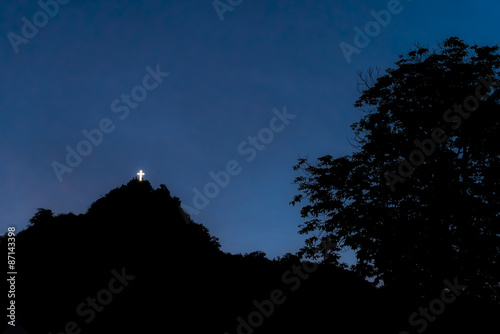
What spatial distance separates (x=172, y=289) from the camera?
56.6ft

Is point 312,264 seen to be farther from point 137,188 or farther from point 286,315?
point 137,188

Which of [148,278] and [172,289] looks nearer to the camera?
[172,289]

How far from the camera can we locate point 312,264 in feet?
60.1

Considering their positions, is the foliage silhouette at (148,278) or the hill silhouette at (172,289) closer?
the hill silhouette at (172,289)

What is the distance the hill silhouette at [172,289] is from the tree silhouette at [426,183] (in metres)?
1.41

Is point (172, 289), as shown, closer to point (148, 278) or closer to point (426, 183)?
point (148, 278)

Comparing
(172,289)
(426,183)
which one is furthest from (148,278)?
(426,183)

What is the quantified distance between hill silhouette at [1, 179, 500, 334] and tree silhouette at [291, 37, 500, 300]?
55.4 inches

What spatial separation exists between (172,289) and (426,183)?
12418 millimetres

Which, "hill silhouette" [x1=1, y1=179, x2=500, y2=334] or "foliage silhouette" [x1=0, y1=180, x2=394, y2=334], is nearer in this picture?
"hill silhouette" [x1=1, y1=179, x2=500, y2=334]

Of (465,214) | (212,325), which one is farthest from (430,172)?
(212,325)

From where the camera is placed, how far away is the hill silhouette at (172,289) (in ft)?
47.4

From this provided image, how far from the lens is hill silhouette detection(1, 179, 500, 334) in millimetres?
14453

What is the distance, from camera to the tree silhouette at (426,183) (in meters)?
14.5
